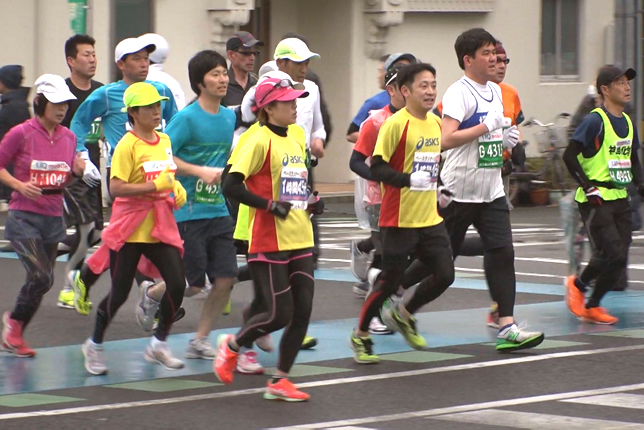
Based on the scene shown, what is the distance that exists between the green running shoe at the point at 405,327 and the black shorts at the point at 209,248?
1.01m

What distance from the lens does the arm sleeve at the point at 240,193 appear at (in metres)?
8.09

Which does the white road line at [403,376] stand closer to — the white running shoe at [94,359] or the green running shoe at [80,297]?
the white running shoe at [94,359]

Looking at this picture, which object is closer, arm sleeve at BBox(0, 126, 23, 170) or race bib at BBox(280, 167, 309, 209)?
race bib at BBox(280, 167, 309, 209)

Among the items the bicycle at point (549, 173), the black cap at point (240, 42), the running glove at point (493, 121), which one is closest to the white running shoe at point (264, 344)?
the running glove at point (493, 121)

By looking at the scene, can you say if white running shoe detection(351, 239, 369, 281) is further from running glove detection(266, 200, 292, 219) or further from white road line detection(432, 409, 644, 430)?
white road line detection(432, 409, 644, 430)

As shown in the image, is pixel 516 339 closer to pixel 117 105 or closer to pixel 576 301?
pixel 576 301

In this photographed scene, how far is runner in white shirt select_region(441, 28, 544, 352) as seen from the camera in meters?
9.72

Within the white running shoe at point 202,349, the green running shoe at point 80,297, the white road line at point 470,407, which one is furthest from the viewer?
the green running shoe at point 80,297

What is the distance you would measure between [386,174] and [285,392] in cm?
163

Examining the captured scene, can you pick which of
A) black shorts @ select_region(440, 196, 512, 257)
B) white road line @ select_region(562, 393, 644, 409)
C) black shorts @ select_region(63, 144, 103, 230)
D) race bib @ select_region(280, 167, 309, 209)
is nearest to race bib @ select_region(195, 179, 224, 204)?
race bib @ select_region(280, 167, 309, 209)

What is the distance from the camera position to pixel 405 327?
962 cm

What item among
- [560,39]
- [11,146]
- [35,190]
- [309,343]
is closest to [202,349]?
[309,343]

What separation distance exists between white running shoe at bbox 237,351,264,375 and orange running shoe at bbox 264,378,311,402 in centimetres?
83

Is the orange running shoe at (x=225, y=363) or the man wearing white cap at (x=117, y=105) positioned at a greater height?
the man wearing white cap at (x=117, y=105)
